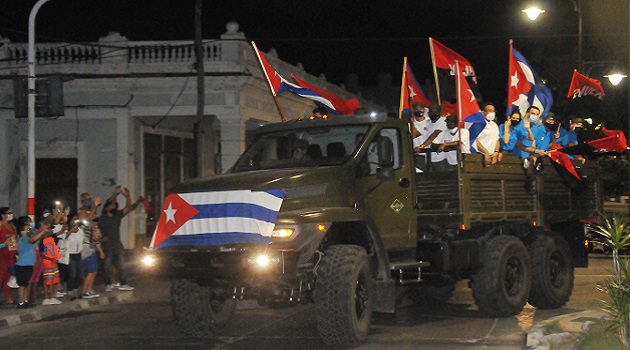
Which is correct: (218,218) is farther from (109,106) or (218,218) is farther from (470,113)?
(109,106)

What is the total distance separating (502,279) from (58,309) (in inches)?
291

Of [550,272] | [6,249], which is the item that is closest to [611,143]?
[550,272]

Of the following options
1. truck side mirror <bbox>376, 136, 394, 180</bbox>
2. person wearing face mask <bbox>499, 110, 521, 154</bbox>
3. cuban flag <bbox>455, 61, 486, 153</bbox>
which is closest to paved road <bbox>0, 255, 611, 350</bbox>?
truck side mirror <bbox>376, 136, 394, 180</bbox>

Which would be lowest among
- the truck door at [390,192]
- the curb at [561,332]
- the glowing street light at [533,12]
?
the curb at [561,332]

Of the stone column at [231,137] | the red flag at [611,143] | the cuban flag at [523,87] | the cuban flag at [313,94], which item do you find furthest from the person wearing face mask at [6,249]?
the stone column at [231,137]

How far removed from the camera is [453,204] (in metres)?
12.8

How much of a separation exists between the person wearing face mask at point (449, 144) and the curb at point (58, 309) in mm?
6777

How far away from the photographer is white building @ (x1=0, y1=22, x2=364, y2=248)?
31297 mm

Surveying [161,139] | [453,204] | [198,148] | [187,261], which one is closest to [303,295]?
[187,261]

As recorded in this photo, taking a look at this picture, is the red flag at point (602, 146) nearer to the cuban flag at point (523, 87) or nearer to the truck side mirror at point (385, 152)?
the cuban flag at point (523, 87)

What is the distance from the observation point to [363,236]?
11.4 metres

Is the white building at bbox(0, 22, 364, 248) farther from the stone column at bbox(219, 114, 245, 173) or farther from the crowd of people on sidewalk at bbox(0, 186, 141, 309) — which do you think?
the crowd of people on sidewalk at bbox(0, 186, 141, 309)

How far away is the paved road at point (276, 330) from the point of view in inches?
437

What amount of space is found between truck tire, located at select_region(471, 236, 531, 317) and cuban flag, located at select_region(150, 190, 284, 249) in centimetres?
396
